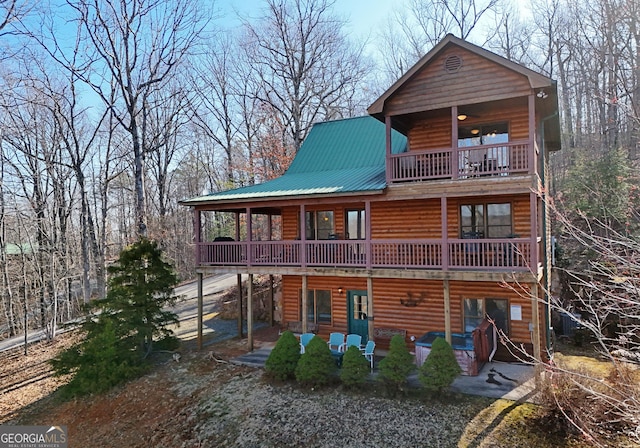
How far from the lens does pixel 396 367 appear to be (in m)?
9.73

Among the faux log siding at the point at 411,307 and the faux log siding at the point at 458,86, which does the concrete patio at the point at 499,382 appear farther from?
the faux log siding at the point at 458,86

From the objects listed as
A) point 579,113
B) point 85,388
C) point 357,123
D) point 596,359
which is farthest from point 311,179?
point 579,113

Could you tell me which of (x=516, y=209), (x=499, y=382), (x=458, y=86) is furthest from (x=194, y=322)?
(x=458, y=86)

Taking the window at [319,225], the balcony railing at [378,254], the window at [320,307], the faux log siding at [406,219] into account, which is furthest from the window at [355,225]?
the window at [320,307]

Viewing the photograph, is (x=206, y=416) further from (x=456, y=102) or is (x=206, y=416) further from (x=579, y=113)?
(x=579, y=113)

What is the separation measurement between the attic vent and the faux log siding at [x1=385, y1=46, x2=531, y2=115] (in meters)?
0.08

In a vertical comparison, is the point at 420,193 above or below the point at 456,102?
below

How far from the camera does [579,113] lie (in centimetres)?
2927

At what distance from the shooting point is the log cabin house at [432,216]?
10625 mm

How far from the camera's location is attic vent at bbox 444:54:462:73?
11141 millimetres

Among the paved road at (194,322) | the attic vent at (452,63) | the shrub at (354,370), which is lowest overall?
the paved road at (194,322)

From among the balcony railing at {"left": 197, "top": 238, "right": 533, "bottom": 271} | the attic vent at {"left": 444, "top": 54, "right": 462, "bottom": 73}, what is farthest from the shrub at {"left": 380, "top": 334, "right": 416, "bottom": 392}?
the attic vent at {"left": 444, "top": 54, "right": 462, "bottom": 73}

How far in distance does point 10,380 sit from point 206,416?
10.3 metres

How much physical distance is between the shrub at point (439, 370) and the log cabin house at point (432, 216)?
5.05 ft
